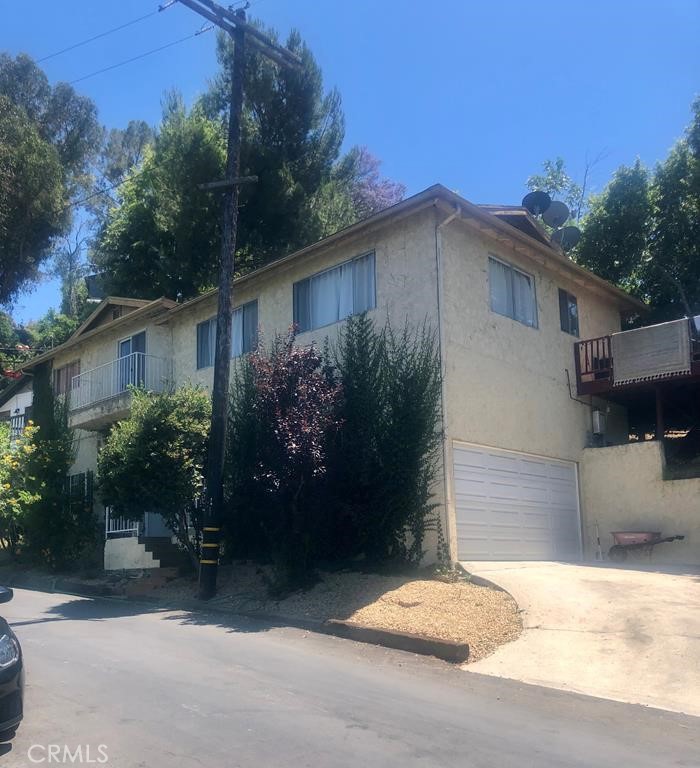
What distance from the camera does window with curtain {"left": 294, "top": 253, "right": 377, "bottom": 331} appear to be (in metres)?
15.4

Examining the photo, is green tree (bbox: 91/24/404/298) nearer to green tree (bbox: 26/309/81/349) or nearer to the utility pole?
the utility pole

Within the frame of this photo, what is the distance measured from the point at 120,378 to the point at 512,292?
10.9 m

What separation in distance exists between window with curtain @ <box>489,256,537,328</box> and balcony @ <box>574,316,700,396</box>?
1.99 metres

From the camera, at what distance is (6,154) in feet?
82.0

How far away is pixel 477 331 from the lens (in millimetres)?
14852

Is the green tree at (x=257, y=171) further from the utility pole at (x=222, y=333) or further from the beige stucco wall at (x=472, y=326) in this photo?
the utility pole at (x=222, y=333)

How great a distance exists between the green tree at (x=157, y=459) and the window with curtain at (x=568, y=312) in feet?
27.8

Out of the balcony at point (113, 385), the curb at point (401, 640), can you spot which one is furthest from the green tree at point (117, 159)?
the curb at point (401, 640)

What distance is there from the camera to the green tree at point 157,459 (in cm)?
1397

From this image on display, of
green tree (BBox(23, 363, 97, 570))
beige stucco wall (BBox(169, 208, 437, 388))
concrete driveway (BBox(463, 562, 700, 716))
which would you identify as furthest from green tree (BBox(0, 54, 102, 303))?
concrete driveway (BBox(463, 562, 700, 716))

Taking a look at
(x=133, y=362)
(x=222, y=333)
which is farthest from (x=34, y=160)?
(x=222, y=333)

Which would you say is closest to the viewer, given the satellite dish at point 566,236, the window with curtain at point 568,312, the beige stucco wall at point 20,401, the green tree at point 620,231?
the window with curtain at point 568,312

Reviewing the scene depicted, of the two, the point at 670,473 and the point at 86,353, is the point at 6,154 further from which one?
the point at 670,473

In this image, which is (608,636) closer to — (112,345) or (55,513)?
(55,513)
